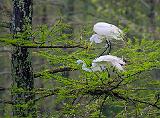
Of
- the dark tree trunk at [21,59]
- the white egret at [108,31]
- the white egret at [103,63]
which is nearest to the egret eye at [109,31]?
the white egret at [108,31]

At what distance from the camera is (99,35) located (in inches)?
106

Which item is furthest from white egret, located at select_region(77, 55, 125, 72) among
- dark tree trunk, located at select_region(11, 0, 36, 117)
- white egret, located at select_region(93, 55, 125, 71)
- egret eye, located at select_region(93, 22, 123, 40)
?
dark tree trunk, located at select_region(11, 0, 36, 117)

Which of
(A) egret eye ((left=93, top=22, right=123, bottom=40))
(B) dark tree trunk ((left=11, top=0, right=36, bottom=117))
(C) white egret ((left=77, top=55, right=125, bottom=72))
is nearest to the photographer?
(C) white egret ((left=77, top=55, right=125, bottom=72))

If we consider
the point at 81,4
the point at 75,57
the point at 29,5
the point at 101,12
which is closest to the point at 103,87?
the point at 75,57

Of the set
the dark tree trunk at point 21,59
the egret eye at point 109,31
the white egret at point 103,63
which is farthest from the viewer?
the dark tree trunk at point 21,59

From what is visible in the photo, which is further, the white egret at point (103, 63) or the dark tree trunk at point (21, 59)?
the dark tree trunk at point (21, 59)

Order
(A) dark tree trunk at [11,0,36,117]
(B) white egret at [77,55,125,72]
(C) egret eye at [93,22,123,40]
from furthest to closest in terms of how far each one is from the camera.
A: (A) dark tree trunk at [11,0,36,117] → (C) egret eye at [93,22,123,40] → (B) white egret at [77,55,125,72]

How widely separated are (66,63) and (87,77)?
0.46 feet

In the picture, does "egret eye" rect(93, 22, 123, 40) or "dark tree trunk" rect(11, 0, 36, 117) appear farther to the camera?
"dark tree trunk" rect(11, 0, 36, 117)

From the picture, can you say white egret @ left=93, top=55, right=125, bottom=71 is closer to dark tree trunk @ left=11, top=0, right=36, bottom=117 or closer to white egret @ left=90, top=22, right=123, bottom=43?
white egret @ left=90, top=22, right=123, bottom=43

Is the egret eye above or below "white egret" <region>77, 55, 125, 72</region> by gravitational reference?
above

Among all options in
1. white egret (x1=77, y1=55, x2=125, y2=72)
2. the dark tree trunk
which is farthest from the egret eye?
the dark tree trunk

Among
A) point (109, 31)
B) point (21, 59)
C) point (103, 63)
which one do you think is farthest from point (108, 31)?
point (21, 59)

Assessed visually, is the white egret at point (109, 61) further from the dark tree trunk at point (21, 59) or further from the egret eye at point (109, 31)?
the dark tree trunk at point (21, 59)
